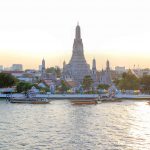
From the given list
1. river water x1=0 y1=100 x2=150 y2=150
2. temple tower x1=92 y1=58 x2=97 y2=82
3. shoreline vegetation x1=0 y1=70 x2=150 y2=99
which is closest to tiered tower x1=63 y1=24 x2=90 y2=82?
temple tower x1=92 y1=58 x2=97 y2=82

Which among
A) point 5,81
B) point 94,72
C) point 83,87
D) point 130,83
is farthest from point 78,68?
point 5,81

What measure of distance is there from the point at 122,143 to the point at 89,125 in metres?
8.13

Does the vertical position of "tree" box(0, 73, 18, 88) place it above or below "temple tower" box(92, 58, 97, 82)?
below

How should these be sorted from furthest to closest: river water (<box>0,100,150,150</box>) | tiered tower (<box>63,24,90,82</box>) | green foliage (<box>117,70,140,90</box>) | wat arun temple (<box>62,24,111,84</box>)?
1. tiered tower (<box>63,24,90,82</box>)
2. wat arun temple (<box>62,24,111,84</box>)
3. green foliage (<box>117,70,140,90</box>)
4. river water (<box>0,100,150,150</box>)

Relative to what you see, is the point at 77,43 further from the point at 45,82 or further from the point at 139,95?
the point at 139,95

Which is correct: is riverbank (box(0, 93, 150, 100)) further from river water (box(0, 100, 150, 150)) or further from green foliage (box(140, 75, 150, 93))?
river water (box(0, 100, 150, 150))

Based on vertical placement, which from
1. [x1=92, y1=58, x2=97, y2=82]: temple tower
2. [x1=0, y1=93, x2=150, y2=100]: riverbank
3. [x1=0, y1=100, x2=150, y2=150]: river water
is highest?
[x1=92, y1=58, x2=97, y2=82]: temple tower

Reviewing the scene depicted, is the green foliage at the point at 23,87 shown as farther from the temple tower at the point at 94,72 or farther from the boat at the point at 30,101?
the temple tower at the point at 94,72

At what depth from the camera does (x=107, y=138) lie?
92.2 ft

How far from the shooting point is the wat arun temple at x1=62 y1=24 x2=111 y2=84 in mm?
103312

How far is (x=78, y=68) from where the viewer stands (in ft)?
345

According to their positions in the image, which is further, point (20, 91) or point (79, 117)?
point (20, 91)

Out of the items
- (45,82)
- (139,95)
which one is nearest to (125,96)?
(139,95)

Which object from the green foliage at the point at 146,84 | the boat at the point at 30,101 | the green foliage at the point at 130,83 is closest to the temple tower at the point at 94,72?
the green foliage at the point at 130,83
